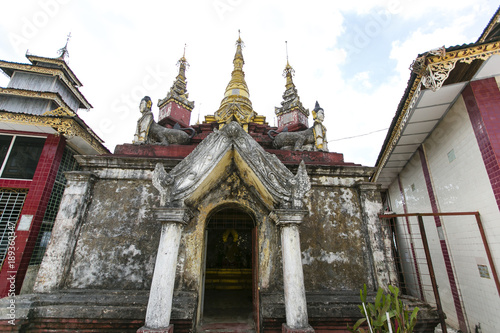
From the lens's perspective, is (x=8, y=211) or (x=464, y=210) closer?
(x=464, y=210)

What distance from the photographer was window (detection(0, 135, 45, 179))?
8539mm

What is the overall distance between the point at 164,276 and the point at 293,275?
2.35 meters

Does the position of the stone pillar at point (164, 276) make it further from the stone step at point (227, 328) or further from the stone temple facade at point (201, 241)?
the stone step at point (227, 328)

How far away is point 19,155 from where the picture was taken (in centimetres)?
883

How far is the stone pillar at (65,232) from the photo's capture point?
5273 mm

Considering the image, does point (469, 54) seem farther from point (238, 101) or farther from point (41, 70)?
point (41, 70)

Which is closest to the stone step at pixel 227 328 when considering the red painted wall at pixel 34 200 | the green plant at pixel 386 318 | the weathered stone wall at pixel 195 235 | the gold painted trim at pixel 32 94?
the weathered stone wall at pixel 195 235


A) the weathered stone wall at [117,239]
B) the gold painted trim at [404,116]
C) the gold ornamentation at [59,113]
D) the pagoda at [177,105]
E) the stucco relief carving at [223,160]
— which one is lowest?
the weathered stone wall at [117,239]

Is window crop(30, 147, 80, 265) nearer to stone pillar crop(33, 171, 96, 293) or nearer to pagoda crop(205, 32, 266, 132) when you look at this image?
stone pillar crop(33, 171, 96, 293)

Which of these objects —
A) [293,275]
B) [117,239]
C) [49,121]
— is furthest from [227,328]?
[49,121]

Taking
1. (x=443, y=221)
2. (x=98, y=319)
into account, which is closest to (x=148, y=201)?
(x=98, y=319)

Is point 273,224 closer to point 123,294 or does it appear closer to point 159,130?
point 123,294

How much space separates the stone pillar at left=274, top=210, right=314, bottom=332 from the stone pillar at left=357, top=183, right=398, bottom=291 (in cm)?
228

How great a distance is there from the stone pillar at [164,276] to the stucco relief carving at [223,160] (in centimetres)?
27
